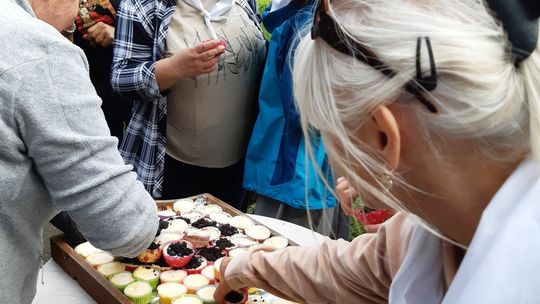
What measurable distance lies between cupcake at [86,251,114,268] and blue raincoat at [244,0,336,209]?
63cm

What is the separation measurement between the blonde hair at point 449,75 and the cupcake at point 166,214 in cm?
127

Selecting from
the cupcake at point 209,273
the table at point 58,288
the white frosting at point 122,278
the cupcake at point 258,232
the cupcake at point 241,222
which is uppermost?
the cupcake at point 258,232

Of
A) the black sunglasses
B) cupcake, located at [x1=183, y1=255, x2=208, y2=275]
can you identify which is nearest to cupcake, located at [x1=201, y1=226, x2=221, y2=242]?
cupcake, located at [x1=183, y1=255, x2=208, y2=275]

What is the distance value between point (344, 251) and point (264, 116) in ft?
3.10

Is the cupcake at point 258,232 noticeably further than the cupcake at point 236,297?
Yes

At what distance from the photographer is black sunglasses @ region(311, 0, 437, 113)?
25.4 inches

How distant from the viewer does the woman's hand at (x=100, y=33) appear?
248cm

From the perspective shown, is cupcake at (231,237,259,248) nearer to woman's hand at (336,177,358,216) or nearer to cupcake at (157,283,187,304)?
cupcake at (157,283,187,304)

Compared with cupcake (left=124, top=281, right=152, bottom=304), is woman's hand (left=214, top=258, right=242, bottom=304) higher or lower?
higher

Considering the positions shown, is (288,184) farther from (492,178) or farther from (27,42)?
(492,178)

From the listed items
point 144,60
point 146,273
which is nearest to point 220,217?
point 146,273

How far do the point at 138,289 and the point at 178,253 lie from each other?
204mm

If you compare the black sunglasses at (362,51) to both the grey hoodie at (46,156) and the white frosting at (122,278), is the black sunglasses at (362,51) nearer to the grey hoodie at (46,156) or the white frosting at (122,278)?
the grey hoodie at (46,156)

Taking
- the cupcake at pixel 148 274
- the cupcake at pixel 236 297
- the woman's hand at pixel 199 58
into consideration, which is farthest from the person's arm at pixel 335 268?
the woman's hand at pixel 199 58
